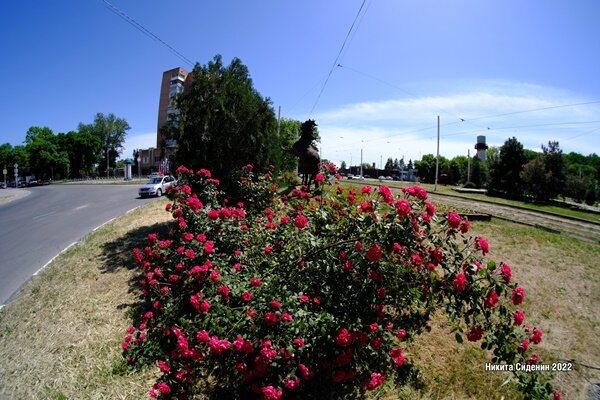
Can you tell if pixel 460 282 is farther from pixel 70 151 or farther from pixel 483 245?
pixel 70 151

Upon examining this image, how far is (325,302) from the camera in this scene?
3129 millimetres

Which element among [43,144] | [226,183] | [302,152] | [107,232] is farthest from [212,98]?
[43,144]

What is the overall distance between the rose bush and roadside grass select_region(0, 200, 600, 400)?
0.41 meters

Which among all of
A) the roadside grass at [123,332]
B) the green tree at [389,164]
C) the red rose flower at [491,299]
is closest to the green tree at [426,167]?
the green tree at [389,164]

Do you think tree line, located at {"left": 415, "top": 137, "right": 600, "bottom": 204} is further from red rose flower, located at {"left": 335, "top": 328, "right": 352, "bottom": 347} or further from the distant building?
the distant building

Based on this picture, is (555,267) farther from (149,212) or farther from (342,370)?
(149,212)

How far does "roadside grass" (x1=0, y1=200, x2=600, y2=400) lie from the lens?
3.81 m

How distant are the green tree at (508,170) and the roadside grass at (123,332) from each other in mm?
20761

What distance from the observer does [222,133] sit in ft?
29.0

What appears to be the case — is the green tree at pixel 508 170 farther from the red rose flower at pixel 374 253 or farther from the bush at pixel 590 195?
the red rose flower at pixel 374 253

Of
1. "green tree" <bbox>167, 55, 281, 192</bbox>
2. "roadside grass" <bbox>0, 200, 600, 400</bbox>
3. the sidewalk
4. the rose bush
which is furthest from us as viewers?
the sidewalk

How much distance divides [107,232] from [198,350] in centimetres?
904

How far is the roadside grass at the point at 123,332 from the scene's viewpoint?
150 inches

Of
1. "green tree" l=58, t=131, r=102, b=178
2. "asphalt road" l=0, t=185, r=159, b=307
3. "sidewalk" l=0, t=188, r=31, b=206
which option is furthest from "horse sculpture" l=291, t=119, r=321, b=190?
"green tree" l=58, t=131, r=102, b=178
